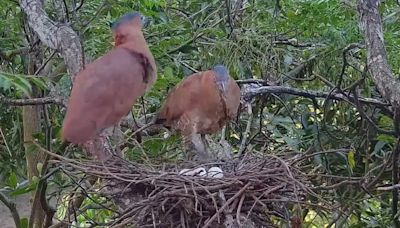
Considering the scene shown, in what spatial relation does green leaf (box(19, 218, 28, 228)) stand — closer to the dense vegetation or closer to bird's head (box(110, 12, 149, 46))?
the dense vegetation

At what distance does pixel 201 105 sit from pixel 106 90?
0.62m

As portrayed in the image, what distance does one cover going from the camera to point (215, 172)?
1935mm

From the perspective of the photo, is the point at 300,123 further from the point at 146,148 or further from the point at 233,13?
the point at 146,148

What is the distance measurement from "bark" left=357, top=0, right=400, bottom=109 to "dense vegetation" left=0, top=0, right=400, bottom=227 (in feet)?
1.37

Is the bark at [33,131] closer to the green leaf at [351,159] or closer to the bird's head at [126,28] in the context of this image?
the bird's head at [126,28]

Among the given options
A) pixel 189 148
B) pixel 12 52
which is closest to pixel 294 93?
pixel 189 148

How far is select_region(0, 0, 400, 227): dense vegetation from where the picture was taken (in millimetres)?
2600

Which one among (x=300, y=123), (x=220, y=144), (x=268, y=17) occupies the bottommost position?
(x=300, y=123)

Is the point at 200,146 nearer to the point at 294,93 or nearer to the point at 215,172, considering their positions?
the point at 294,93

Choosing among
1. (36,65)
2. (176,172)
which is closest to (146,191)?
(176,172)

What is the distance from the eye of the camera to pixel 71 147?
2598 mm

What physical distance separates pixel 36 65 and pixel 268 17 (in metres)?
0.89

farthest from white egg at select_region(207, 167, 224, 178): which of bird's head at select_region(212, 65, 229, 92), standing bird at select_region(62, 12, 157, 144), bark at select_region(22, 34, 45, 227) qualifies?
bark at select_region(22, 34, 45, 227)

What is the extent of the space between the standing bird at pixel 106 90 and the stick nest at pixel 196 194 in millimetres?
110
